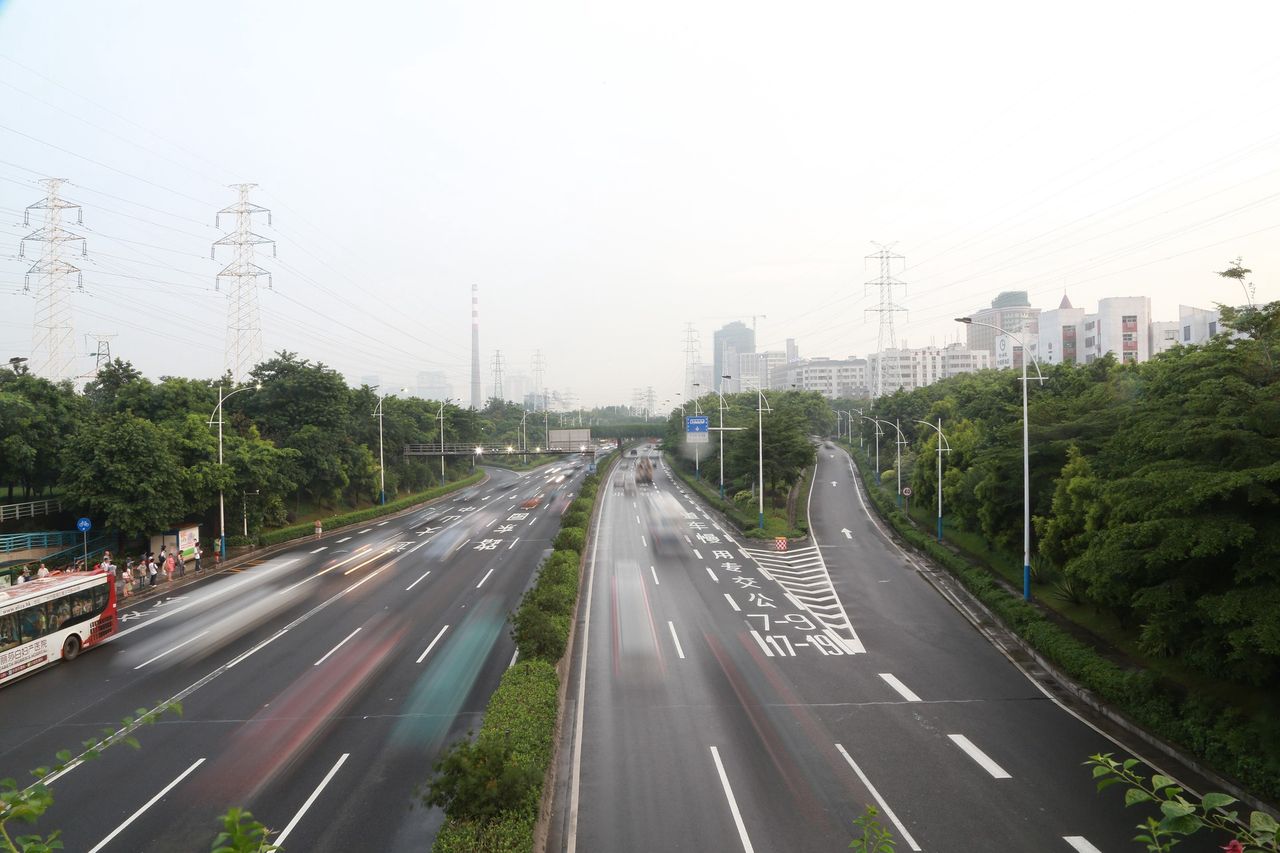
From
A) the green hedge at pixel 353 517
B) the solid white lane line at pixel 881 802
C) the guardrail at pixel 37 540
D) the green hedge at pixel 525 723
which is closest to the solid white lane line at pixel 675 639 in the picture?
the green hedge at pixel 525 723

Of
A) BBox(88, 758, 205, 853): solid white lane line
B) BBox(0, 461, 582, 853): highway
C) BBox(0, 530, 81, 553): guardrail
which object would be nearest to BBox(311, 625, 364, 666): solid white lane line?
BBox(0, 461, 582, 853): highway

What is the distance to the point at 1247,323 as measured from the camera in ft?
51.7

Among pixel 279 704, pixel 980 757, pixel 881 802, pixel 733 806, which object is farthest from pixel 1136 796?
pixel 279 704

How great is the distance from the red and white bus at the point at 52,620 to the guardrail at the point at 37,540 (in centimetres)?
1356

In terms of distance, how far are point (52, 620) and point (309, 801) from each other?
Answer: 12599 mm

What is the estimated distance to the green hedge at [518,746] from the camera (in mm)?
9586

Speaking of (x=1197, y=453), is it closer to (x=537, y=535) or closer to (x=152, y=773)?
(x=152, y=773)

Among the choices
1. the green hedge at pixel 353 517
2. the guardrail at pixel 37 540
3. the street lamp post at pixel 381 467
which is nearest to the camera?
the guardrail at pixel 37 540

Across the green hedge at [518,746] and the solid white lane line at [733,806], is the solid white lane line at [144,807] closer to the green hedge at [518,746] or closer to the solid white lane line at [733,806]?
the green hedge at [518,746]

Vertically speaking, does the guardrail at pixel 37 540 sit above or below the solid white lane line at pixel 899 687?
above

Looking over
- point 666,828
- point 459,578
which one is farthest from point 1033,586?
point 459,578

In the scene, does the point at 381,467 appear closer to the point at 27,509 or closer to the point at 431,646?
the point at 27,509

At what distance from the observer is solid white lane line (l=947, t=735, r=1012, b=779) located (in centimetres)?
1337

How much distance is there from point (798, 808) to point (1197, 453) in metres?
9.93
